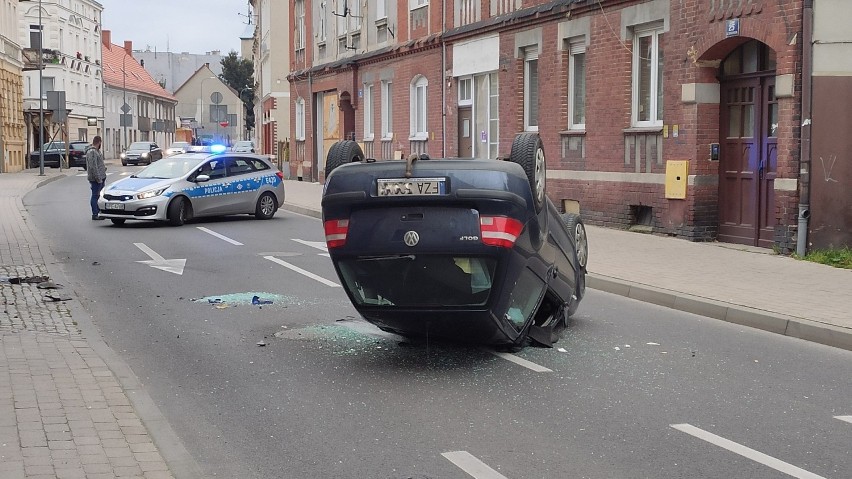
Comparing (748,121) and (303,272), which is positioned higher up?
(748,121)

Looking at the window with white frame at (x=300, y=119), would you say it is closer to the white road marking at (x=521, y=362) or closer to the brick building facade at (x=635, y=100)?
the brick building facade at (x=635, y=100)

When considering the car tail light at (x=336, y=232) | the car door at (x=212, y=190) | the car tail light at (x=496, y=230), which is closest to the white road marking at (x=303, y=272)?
the car tail light at (x=336, y=232)

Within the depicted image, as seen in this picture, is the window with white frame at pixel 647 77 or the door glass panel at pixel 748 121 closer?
the door glass panel at pixel 748 121

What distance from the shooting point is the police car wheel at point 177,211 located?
2194cm

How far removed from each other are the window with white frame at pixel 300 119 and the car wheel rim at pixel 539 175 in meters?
35.0

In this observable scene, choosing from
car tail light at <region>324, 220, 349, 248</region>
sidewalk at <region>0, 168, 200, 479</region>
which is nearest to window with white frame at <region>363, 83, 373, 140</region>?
sidewalk at <region>0, 168, 200, 479</region>

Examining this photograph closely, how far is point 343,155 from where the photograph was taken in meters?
8.89

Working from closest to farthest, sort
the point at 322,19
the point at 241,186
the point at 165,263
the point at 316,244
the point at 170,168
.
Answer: the point at 165,263 → the point at 316,244 → the point at 170,168 → the point at 241,186 → the point at 322,19

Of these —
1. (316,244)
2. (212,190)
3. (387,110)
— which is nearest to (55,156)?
(387,110)

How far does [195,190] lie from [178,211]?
27.5 inches

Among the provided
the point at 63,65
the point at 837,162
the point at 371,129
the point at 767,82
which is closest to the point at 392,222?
the point at 837,162

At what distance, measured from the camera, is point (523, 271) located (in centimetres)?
826

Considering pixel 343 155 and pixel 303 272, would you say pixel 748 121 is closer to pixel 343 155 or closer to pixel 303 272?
pixel 303 272

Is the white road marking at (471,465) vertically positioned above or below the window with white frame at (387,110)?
below
